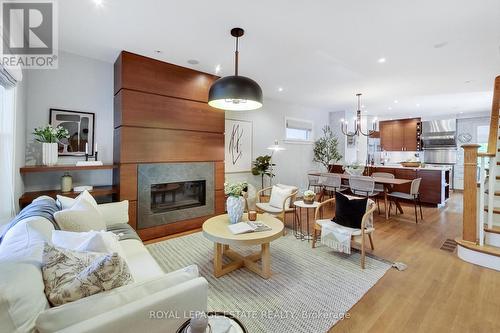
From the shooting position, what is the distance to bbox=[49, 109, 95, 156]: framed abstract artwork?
3336mm

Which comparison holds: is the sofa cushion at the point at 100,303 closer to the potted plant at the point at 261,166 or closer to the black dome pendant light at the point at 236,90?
the black dome pendant light at the point at 236,90

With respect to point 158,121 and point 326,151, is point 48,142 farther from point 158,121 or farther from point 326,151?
point 326,151

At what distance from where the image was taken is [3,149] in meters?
2.31

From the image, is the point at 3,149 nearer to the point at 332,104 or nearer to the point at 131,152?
the point at 131,152

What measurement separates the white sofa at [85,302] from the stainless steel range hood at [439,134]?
1011 centimetres

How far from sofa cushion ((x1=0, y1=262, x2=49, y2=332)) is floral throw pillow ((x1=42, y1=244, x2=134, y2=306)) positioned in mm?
56

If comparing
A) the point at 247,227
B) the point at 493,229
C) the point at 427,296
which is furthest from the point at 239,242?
the point at 493,229

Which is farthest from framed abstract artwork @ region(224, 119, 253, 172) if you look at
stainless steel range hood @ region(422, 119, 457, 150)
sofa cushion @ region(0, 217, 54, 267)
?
stainless steel range hood @ region(422, 119, 457, 150)

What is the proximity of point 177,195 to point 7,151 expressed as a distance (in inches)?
86.2

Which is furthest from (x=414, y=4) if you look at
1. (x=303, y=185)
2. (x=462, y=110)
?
(x=462, y=110)

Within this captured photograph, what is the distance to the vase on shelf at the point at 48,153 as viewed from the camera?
2.97 metres

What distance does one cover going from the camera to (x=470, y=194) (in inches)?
118

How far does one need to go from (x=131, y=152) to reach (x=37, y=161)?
1.21 metres

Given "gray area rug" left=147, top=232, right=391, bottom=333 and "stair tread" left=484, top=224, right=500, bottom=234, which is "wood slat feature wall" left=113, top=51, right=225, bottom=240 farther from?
"stair tread" left=484, top=224, right=500, bottom=234
